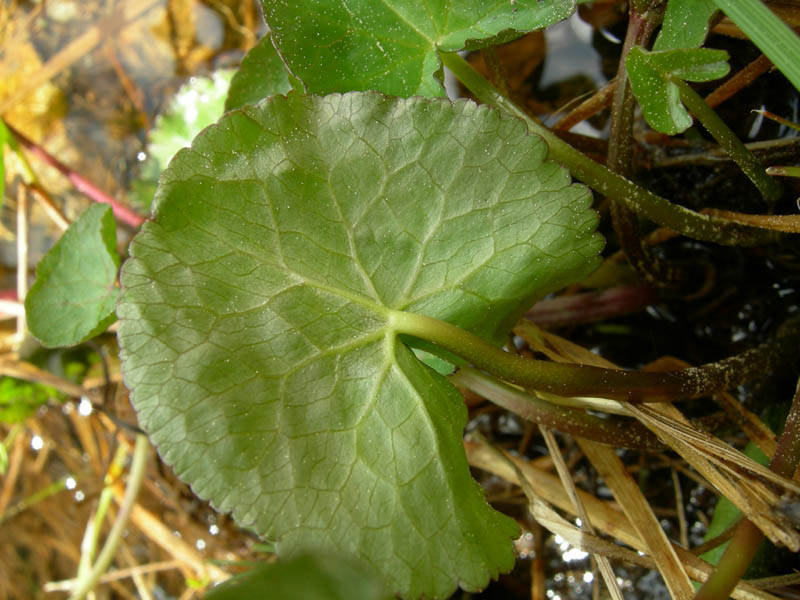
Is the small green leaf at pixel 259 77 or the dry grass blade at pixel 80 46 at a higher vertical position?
the dry grass blade at pixel 80 46

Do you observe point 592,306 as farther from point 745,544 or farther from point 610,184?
point 745,544

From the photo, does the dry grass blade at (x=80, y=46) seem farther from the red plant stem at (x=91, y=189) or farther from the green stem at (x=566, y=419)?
the green stem at (x=566, y=419)

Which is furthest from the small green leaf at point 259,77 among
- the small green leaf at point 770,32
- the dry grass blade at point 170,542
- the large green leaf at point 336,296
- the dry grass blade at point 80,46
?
the dry grass blade at point 170,542

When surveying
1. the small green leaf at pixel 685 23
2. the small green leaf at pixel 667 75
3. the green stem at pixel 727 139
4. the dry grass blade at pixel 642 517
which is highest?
the small green leaf at pixel 685 23

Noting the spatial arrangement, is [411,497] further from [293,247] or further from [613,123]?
[613,123]

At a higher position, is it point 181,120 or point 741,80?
point 181,120

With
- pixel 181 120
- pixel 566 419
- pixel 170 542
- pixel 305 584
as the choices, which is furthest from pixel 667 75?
pixel 170 542
